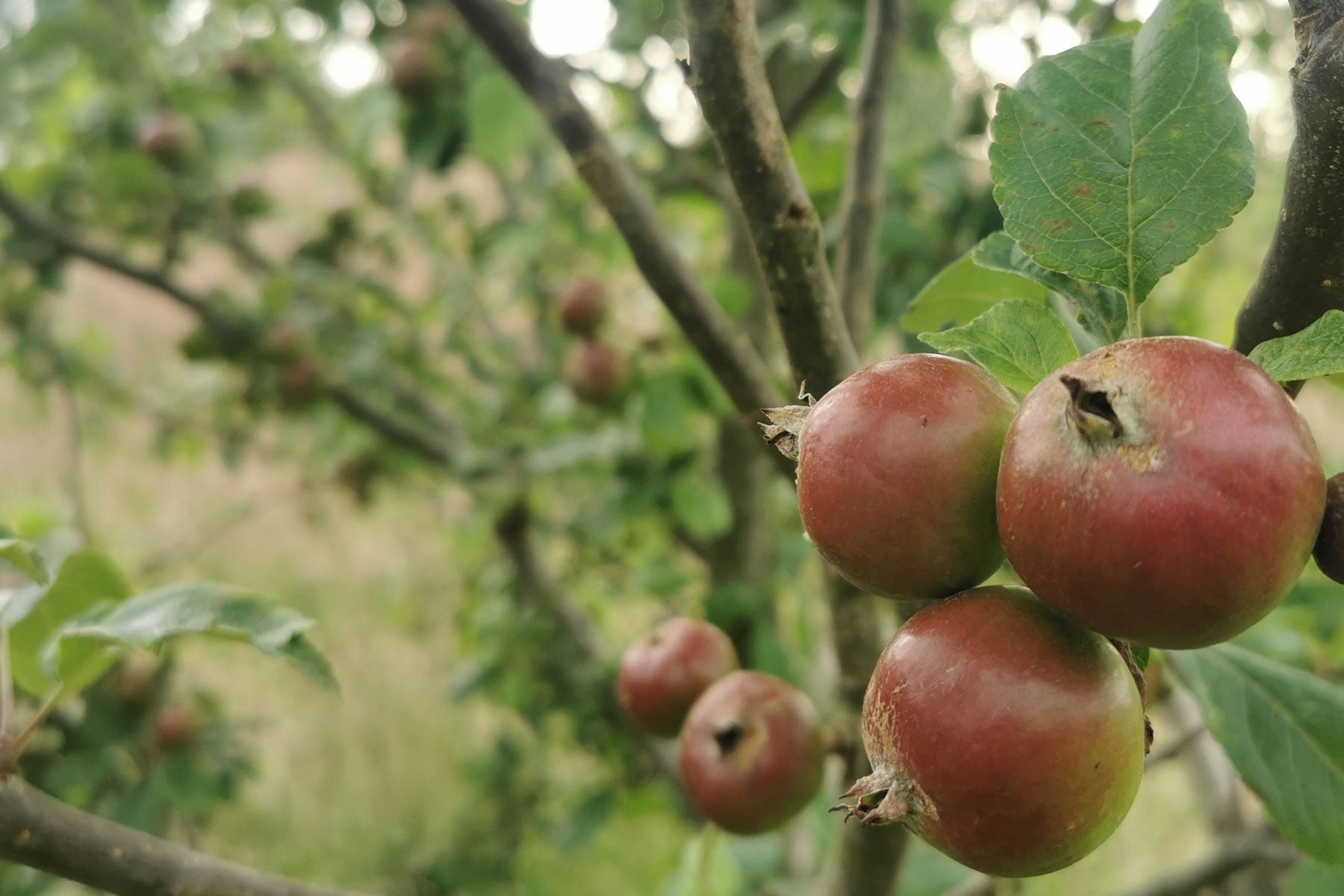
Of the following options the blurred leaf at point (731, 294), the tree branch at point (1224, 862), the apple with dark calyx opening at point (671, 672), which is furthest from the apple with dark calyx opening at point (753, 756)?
the tree branch at point (1224, 862)

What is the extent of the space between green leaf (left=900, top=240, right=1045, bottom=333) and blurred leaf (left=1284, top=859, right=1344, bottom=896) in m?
0.93

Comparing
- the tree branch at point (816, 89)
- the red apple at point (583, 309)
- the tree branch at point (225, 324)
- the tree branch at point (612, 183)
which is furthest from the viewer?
the tree branch at point (225, 324)

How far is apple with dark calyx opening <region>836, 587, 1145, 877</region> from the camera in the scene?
1.53 ft

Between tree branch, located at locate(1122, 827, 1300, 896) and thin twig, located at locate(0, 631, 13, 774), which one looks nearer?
thin twig, located at locate(0, 631, 13, 774)

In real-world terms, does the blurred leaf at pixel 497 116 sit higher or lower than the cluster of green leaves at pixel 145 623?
higher

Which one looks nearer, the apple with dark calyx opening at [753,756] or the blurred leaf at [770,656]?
the apple with dark calyx opening at [753,756]

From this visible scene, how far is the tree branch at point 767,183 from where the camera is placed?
59 cm

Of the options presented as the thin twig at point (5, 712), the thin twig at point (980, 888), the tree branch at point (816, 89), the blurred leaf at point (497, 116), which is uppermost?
the blurred leaf at point (497, 116)

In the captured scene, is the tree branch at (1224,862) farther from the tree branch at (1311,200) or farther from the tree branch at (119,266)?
the tree branch at (119,266)

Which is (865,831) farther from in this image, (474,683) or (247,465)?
(247,465)

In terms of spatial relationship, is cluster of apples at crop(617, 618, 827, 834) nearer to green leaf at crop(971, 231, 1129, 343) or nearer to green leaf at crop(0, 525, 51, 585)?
green leaf at crop(971, 231, 1129, 343)

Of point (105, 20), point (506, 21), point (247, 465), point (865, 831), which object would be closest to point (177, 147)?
point (105, 20)

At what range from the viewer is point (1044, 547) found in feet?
1.39

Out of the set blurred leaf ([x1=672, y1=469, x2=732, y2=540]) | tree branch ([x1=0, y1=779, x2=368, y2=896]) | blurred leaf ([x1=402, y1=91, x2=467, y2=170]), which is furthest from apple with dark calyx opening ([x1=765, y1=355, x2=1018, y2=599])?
blurred leaf ([x1=402, y1=91, x2=467, y2=170])
